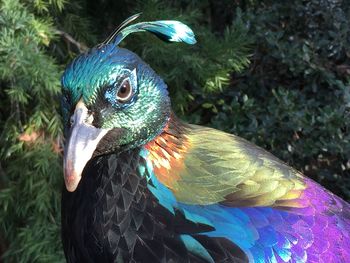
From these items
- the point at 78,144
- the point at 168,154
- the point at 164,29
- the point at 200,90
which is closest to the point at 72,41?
the point at 200,90

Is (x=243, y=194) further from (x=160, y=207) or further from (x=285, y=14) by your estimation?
(x=285, y=14)

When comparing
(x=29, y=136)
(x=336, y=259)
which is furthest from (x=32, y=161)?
(x=336, y=259)

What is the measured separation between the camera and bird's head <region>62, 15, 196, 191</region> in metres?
1.37

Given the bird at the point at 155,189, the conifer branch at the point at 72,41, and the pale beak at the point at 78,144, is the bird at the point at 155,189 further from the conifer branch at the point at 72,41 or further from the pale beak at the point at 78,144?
the conifer branch at the point at 72,41

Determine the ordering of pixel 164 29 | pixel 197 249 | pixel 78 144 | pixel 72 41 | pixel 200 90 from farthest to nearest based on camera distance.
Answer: pixel 200 90, pixel 72 41, pixel 164 29, pixel 197 249, pixel 78 144

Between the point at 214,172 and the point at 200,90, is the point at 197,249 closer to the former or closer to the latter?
the point at 214,172

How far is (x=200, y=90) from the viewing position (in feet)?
9.98

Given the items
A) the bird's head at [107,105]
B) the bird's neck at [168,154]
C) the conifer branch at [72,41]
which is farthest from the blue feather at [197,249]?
the conifer branch at [72,41]

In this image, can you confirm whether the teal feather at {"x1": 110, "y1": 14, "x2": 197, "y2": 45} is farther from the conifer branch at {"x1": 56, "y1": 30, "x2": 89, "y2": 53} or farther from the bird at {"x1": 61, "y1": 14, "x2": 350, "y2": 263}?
the conifer branch at {"x1": 56, "y1": 30, "x2": 89, "y2": 53}

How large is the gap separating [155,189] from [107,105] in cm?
25

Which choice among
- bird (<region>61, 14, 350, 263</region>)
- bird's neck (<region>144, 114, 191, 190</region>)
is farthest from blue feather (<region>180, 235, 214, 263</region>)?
bird's neck (<region>144, 114, 191, 190</region>)

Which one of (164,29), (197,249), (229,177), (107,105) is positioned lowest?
(197,249)

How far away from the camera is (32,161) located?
2.82 metres

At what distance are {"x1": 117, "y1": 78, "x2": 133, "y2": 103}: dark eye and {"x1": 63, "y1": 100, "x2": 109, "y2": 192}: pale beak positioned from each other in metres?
0.08
